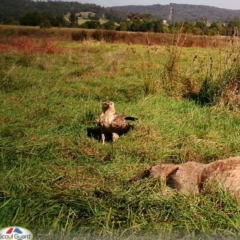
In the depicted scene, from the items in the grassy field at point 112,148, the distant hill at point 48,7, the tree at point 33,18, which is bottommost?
the grassy field at point 112,148

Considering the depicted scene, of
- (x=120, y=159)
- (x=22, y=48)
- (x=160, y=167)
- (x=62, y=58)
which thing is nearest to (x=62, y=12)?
(x=62, y=58)

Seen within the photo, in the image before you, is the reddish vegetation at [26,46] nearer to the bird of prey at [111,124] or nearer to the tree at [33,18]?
the tree at [33,18]

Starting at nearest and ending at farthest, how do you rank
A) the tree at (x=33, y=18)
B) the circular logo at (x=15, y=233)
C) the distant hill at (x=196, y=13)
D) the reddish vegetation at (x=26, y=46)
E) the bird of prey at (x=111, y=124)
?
the circular logo at (x=15, y=233) < the bird of prey at (x=111, y=124) < the distant hill at (x=196, y=13) < the tree at (x=33, y=18) < the reddish vegetation at (x=26, y=46)

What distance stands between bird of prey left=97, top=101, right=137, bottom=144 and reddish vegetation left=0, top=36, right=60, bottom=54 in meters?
7.35

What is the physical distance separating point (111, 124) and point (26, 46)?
28.2ft

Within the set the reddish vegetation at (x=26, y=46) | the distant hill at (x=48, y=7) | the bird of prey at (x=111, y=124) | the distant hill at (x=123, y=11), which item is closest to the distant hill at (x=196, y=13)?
the distant hill at (x=123, y=11)

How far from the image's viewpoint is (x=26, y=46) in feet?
39.4

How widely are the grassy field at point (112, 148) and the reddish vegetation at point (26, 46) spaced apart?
3.18m

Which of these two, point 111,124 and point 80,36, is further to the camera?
point 80,36

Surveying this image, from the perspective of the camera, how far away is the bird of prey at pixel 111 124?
4.25 meters

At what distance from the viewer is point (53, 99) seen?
231 inches

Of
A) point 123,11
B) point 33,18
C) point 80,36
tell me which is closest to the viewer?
point 123,11

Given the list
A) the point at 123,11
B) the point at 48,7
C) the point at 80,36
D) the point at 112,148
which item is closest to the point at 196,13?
the point at 123,11

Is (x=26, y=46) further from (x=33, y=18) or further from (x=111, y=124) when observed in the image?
(x=111, y=124)
